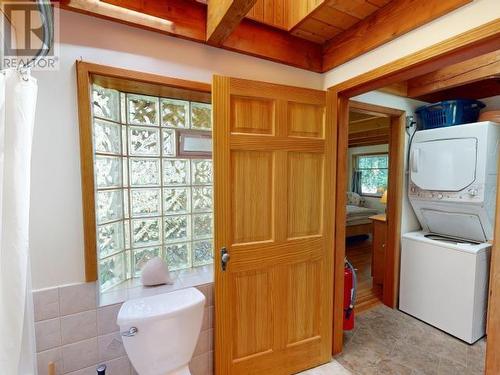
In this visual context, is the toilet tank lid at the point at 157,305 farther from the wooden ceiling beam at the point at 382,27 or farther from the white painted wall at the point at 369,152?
the white painted wall at the point at 369,152

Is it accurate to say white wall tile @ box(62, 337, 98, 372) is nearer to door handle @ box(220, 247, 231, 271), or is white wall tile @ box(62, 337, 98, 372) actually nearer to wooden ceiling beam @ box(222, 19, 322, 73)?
door handle @ box(220, 247, 231, 271)

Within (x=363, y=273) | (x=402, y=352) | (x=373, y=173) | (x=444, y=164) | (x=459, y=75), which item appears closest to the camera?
(x=402, y=352)

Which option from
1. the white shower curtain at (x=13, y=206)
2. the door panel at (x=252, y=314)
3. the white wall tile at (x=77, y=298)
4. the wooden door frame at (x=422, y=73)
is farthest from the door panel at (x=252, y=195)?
the white shower curtain at (x=13, y=206)

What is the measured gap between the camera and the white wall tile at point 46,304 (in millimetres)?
1157

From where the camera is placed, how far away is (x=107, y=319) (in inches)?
50.8

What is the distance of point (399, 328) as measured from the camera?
7.38ft

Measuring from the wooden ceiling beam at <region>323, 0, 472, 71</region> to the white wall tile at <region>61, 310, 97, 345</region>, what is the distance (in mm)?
2161

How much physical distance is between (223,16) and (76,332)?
68.3 inches

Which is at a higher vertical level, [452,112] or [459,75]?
[459,75]

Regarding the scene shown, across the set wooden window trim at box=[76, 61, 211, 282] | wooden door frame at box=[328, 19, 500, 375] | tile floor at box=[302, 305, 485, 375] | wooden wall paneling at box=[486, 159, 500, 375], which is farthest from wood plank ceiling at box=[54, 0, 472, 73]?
tile floor at box=[302, 305, 485, 375]

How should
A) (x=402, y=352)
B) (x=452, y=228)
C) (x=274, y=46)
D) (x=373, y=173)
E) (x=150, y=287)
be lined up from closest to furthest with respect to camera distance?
(x=150, y=287) → (x=274, y=46) → (x=402, y=352) → (x=452, y=228) → (x=373, y=173)

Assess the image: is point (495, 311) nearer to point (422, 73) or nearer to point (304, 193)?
point (304, 193)

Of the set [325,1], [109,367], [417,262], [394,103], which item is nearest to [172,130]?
[325,1]

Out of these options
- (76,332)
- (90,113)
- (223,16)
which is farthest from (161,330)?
(223,16)
